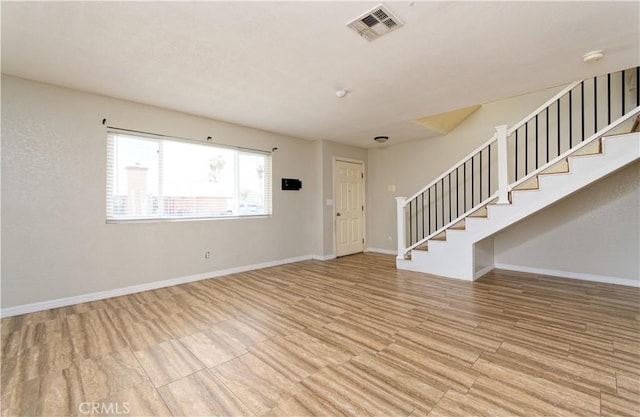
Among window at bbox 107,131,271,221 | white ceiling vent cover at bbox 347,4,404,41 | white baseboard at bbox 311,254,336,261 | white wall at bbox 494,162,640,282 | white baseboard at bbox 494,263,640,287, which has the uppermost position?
white ceiling vent cover at bbox 347,4,404,41

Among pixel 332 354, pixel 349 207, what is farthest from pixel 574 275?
pixel 332 354

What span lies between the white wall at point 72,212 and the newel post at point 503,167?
14.5 ft

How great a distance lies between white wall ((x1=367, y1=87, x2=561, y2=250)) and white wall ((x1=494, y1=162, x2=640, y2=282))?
5.49 ft

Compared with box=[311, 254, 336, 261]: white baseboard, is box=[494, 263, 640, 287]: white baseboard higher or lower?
lower

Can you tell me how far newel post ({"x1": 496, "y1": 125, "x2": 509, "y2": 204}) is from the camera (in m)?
3.83

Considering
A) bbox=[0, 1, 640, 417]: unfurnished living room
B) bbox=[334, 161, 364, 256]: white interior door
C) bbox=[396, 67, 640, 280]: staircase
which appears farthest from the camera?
bbox=[334, 161, 364, 256]: white interior door

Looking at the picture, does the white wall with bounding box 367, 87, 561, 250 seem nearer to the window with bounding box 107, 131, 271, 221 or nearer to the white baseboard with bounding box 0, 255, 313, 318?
the window with bounding box 107, 131, 271, 221

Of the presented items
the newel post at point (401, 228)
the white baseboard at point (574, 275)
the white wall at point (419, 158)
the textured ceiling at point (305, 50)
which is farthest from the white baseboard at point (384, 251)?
the textured ceiling at point (305, 50)

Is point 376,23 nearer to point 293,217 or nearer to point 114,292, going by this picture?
point 293,217

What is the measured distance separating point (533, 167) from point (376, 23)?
4132 mm

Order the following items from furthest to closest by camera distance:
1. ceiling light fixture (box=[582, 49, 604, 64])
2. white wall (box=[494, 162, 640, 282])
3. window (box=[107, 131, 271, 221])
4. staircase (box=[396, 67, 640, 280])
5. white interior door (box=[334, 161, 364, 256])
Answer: white interior door (box=[334, 161, 364, 256]) → white wall (box=[494, 162, 640, 282]) → window (box=[107, 131, 271, 221]) → staircase (box=[396, 67, 640, 280]) → ceiling light fixture (box=[582, 49, 604, 64])

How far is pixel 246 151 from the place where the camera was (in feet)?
16.4

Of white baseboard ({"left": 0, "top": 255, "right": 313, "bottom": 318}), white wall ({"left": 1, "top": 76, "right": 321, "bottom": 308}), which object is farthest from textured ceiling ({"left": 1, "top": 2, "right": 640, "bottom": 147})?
white baseboard ({"left": 0, "top": 255, "right": 313, "bottom": 318})

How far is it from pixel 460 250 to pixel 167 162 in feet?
15.4
